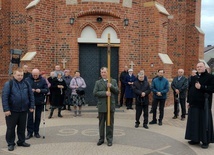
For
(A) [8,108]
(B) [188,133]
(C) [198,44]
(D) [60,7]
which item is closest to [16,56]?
(D) [60,7]

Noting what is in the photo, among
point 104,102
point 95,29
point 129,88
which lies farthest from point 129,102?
point 104,102

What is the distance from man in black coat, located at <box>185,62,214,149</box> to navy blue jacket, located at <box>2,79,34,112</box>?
13.8 feet

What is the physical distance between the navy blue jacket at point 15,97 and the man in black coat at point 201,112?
13.8ft

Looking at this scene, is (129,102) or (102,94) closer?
(102,94)

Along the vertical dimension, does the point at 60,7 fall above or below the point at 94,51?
above

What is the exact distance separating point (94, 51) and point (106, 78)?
5.91 meters

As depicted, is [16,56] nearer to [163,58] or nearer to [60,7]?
[60,7]

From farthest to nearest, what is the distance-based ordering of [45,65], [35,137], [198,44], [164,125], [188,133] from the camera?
[198,44] → [45,65] → [164,125] → [35,137] → [188,133]

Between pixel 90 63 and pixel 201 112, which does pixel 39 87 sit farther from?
pixel 90 63

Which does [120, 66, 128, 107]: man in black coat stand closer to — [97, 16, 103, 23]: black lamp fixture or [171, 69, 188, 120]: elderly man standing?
[97, 16, 103, 23]: black lamp fixture

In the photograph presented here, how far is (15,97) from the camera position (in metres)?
6.18

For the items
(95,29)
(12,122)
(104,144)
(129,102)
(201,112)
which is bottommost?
(104,144)

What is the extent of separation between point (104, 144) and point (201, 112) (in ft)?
8.61

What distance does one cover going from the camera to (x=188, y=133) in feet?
22.5
